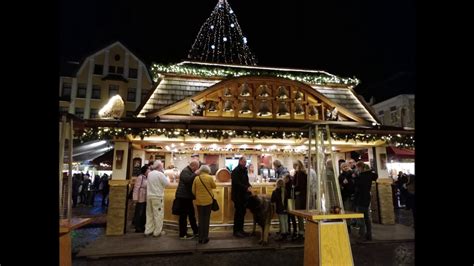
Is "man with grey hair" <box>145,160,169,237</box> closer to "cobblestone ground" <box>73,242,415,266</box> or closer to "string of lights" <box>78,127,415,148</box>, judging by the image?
"string of lights" <box>78,127,415,148</box>

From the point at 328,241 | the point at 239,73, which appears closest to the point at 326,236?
the point at 328,241

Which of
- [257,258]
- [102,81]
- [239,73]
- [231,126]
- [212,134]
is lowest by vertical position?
[257,258]

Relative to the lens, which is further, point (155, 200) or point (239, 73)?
point (239, 73)

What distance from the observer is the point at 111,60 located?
35562 millimetres

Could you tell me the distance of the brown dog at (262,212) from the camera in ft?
25.9

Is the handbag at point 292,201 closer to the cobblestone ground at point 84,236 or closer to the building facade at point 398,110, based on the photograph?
the cobblestone ground at point 84,236

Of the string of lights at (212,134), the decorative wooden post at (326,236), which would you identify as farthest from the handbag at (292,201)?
the decorative wooden post at (326,236)

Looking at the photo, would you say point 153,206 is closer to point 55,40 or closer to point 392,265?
point 392,265

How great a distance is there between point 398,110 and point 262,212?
27.5 meters

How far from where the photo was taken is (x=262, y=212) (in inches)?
317

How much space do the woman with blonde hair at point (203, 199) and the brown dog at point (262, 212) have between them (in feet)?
3.82

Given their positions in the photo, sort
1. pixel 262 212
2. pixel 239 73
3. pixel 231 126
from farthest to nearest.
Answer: pixel 239 73 < pixel 231 126 < pixel 262 212

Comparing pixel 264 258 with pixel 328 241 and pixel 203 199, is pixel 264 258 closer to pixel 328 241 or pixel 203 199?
pixel 328 241

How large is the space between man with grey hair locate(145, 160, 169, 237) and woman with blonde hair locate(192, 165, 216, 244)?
1255 mm
